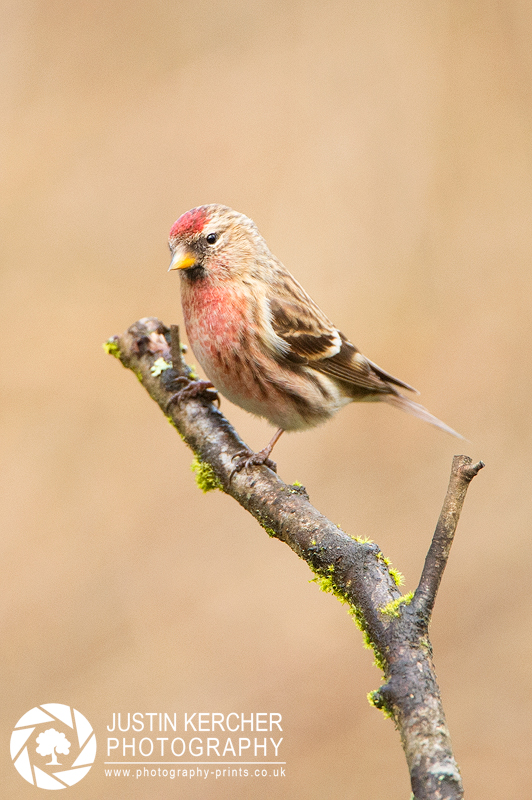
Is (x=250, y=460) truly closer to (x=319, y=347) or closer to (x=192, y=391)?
(x=192, y=391)

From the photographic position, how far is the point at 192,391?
2.51 m

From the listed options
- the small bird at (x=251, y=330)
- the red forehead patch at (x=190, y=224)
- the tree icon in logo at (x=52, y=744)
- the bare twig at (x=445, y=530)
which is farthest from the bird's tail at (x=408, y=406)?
the tree icon in logo at (x=52, y=744)

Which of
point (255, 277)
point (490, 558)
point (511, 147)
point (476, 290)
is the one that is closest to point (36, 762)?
point (255, 277)

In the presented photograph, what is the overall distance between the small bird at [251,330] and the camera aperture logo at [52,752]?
4.48 feet

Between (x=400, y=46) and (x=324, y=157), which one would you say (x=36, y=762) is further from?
(x=400, y=46)

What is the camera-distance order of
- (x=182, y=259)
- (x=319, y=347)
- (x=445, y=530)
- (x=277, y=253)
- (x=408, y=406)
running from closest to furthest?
A: 1. (x=445, y=530)
2. (x=182, y=259)
3. (x=319, y=347)
4. (x=408, y=406)
5. (x=277, y=253)

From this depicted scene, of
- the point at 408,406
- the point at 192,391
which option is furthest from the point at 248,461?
the point at 408,406

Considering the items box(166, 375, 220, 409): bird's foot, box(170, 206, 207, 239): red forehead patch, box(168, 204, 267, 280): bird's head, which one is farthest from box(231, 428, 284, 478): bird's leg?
box(170, 206, 207, 239): red forehead patch

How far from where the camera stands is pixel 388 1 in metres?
4.32

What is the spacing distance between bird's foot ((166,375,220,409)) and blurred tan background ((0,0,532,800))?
135cm

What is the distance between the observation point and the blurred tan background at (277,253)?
12.8 ft

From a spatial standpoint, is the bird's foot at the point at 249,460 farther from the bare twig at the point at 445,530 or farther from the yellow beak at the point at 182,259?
the bare twig at the point at 445,530

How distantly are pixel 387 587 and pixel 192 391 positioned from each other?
1.27m

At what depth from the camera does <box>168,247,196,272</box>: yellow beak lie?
2.34m
